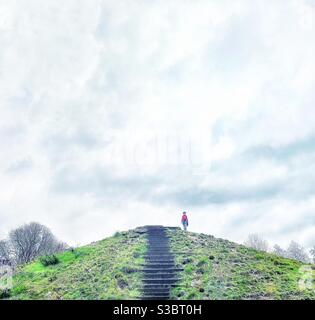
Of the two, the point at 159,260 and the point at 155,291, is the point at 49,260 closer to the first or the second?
the point at 159,260

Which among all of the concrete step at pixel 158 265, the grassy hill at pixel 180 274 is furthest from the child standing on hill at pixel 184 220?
the concrete step at pixel 158 265

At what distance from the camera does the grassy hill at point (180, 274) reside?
19.1 meters

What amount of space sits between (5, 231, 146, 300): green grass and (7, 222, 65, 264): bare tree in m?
36.5

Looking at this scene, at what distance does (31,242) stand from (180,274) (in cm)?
4738

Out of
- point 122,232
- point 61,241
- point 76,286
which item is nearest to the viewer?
point 76,286

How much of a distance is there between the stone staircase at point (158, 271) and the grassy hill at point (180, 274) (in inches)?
16.0

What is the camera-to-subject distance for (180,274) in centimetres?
2119

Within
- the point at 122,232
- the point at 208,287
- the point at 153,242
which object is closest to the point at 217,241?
the point at 153,242

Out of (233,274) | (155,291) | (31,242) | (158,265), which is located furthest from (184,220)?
(31,242)

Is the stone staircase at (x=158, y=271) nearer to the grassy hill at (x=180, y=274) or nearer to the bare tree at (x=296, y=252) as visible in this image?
the grassy hill at (x=180, y=274)

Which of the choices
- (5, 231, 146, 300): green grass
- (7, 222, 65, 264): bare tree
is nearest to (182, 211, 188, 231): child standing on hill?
(5, 231, 146, 300): green grass

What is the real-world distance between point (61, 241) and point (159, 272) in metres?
51.5
